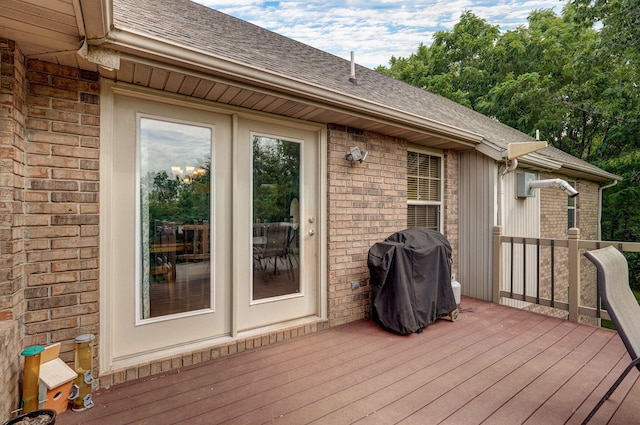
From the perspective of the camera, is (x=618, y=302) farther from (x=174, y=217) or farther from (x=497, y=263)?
(x=174, y=217)

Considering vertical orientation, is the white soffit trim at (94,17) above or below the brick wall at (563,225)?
above

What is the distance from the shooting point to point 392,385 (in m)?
2.42

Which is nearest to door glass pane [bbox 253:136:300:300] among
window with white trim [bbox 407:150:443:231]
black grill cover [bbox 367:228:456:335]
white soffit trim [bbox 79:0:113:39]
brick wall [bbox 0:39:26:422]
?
black grill cover [bbox 367:228:456:335]

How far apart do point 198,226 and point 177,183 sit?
0.41 m

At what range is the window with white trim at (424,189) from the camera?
469cm

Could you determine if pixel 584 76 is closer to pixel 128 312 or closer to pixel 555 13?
pixel 555 13

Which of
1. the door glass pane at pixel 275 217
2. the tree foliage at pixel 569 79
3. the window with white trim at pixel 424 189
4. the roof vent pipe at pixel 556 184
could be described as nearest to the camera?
the door glass pane at pixel 275 217

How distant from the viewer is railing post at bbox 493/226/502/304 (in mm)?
4699

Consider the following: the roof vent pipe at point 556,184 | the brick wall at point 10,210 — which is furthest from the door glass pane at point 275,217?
the roof vent pipe at point 556,184

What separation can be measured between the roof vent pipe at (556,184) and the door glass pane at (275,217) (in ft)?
13.3

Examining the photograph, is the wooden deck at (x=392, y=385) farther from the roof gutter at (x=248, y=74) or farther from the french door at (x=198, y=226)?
the roof gutter at (x=248, y=74)

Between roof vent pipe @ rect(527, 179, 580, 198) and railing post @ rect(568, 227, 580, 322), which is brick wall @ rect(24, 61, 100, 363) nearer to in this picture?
railing post @ rect(568, 227, 580, 322)

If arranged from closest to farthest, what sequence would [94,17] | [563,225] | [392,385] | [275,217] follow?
[94,17], [392,385], [275,217], [563,225]

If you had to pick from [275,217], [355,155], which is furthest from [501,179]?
[275,217]
